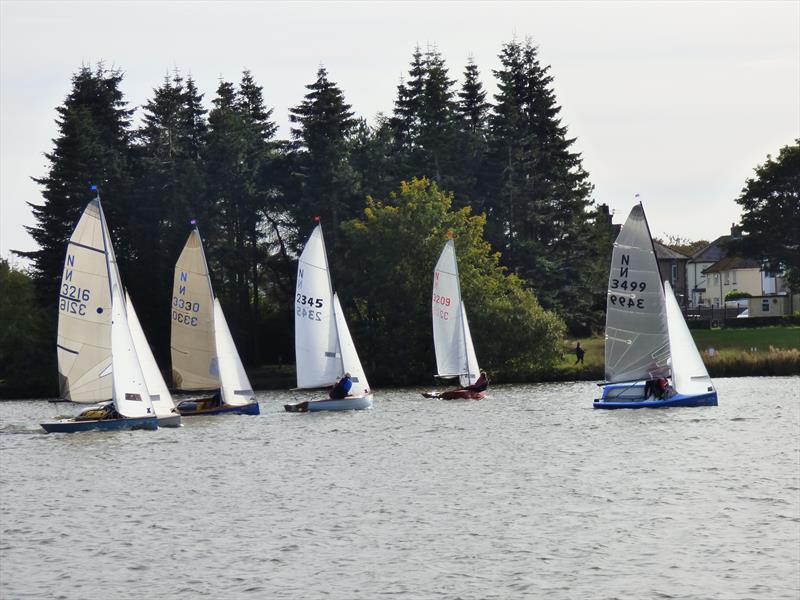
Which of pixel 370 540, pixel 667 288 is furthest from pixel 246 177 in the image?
pixel 370 540

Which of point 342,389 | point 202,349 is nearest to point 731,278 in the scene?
point 342,389

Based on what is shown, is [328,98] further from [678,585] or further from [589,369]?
[678,585]

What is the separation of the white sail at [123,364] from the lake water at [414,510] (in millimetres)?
1232

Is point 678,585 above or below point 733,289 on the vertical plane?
below

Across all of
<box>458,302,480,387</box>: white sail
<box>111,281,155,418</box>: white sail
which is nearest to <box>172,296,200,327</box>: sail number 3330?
<box>111,281,155,418</box>: white sail

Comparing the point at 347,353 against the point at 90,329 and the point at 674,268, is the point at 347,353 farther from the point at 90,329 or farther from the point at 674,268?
the point at 674,268

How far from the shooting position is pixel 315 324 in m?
59.0

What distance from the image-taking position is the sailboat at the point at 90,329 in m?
47.7

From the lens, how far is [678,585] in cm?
2233

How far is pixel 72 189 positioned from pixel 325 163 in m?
16.6

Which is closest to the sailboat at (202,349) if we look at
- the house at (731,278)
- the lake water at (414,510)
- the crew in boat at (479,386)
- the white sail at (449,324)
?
the lake water at (414,510)

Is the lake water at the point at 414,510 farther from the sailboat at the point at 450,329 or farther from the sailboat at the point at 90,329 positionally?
the sailboat at the point at 450,329

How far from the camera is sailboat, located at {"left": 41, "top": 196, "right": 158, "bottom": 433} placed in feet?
157

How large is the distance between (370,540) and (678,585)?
6.85m
